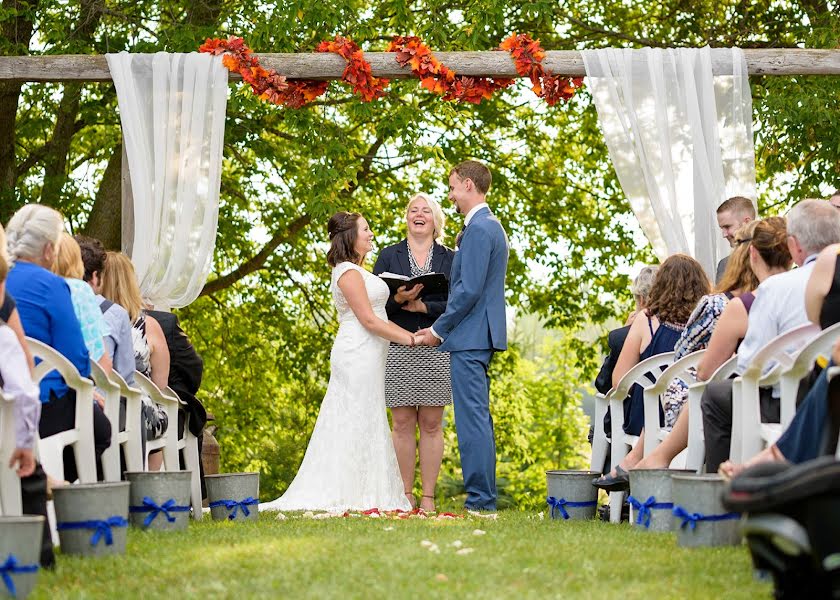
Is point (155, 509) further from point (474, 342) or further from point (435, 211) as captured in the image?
point (435, 211)

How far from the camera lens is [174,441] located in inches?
241

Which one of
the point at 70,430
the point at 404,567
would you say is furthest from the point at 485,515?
the point at 404,567

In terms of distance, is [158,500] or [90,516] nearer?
[90,516]

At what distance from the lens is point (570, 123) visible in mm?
13555

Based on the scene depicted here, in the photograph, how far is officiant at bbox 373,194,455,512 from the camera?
6.99 m

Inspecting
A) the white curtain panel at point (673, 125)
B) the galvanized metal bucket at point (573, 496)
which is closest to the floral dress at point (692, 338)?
the galvanized metal bucket at point (573, 496)

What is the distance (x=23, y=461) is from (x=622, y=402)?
3287mm

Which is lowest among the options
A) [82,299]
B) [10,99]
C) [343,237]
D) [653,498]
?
[653,498]

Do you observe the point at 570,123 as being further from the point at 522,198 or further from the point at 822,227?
the point at 822,227

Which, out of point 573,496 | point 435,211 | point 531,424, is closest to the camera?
point 573,496

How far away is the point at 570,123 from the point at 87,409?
9.69 meters

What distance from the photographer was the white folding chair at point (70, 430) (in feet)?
14.4

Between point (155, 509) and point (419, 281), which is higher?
point (419, 281)

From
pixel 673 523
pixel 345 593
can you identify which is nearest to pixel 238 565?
pixel 345 593
